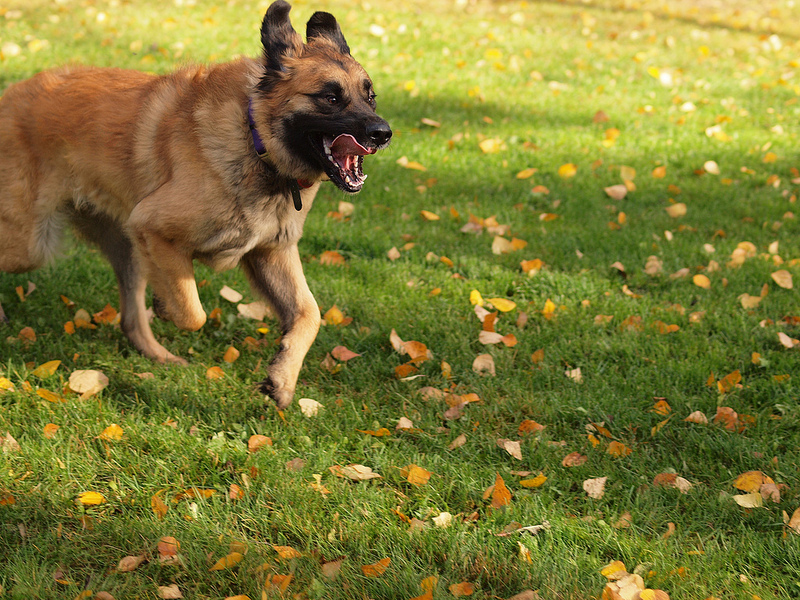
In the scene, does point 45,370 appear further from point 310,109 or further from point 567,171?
point 567,171

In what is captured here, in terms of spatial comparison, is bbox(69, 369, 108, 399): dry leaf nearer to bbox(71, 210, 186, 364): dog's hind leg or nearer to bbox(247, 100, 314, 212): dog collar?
bbox(71, 210, 186, 364): dog's hind leg

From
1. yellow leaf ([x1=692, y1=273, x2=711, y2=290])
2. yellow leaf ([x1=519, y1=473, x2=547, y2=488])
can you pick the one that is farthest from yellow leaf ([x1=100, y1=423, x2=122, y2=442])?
yellow leaf ([x1=692, y1=273, x2=711, y2=290])

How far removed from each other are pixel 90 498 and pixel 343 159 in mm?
1738

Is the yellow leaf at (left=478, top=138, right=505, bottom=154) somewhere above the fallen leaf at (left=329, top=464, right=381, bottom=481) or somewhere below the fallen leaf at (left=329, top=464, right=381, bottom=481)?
above

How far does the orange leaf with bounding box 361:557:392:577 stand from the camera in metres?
2.56

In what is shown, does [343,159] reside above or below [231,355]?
above

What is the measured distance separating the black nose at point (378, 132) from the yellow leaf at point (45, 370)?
2.00 m

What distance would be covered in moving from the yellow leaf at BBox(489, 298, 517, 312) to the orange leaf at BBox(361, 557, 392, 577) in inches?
89.1

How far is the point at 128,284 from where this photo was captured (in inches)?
163

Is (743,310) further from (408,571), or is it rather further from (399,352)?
(408,571)

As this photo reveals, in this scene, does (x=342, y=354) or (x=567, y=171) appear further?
(x=567, y=171)

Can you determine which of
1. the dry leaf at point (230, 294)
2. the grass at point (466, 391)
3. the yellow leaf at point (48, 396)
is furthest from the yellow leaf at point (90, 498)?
the dry leaf at point (230, 294)

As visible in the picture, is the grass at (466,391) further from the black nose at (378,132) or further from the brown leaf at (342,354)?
the black nose at (378,132)

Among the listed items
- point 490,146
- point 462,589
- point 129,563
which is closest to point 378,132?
point 462,589
